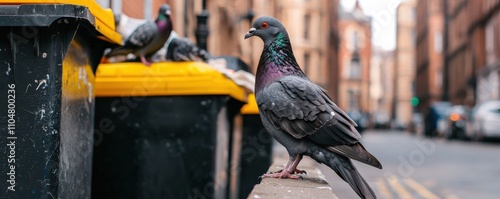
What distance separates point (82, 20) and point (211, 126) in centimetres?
148

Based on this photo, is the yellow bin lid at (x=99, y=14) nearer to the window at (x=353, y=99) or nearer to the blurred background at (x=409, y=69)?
the blurred background at (x=409, y=69)

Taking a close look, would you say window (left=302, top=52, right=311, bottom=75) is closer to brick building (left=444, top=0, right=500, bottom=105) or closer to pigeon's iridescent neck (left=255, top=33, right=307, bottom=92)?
brick building (left=444, top=0, right=500, bottom=105)

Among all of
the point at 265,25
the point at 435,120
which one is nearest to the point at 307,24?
the point at 435,120

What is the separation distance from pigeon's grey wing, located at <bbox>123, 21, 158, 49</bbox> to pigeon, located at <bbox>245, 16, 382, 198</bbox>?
5.08ft

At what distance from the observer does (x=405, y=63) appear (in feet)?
331

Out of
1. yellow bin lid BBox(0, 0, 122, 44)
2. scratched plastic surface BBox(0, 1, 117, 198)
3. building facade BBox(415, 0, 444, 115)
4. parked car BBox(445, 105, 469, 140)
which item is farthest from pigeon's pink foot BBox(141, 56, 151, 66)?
building facade BBox(415, 0, 444, 115)

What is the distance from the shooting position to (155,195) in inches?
184

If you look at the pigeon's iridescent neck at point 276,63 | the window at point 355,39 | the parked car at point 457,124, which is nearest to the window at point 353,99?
the window at point 355,39

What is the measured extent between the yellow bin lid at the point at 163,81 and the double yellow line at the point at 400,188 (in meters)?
4.29

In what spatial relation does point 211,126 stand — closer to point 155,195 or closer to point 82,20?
point 155,195

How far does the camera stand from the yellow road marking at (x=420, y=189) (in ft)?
28.6

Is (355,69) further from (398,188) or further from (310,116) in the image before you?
(310,116)

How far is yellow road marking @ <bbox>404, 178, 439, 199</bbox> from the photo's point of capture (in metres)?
8.73

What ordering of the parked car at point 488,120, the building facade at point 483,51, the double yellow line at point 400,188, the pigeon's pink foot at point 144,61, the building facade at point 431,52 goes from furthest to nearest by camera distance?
the building facade at point 431,52
the building facade at point 483,51
the parked car at point 488,120
the double yellow line at point 400,188
the pigeon's pink foot at point 144,61
